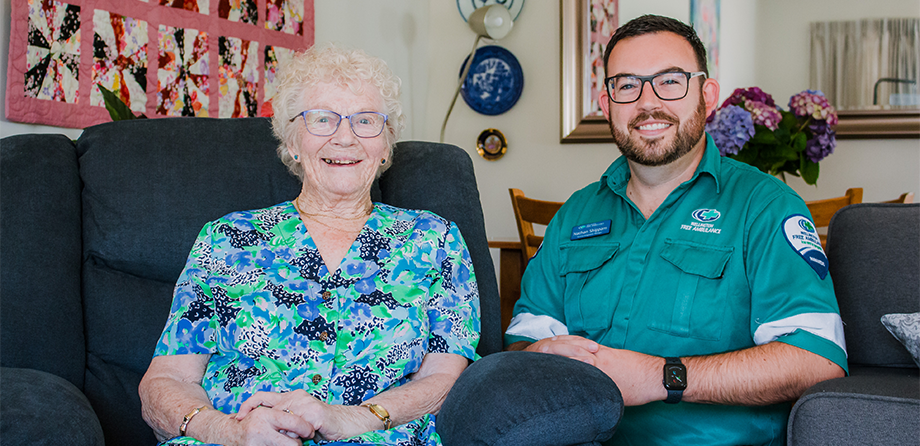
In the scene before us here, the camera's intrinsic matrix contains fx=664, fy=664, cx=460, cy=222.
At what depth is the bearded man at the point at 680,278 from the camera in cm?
109

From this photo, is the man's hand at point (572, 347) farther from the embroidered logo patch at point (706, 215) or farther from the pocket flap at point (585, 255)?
the embroidered logo patch at point (706, 215)

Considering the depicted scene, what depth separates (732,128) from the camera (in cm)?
220

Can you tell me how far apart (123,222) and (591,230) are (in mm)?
990

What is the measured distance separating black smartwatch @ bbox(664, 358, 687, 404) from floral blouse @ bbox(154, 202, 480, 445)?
0.37 m

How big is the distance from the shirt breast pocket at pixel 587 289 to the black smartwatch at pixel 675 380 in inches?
8.9

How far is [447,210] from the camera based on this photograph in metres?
1.52

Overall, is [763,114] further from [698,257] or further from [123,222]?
Answer: [123,222]

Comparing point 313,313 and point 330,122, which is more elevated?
point 330,122

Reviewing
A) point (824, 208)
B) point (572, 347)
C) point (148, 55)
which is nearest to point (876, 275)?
point (572, 347)

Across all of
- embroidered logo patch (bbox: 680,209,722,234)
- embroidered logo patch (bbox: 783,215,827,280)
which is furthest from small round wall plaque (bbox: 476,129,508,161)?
embroidered logo patch (bbox: 783,215,827,280)

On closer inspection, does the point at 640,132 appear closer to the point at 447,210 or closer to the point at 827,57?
the point at 447,210

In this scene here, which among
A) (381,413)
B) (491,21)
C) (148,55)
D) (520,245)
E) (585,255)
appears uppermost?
Result: (491,21)

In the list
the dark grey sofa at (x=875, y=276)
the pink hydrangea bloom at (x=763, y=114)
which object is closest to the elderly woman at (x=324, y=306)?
the dark grey sofa at (x=875, y=276)

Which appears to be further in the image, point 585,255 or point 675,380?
point 585,255
